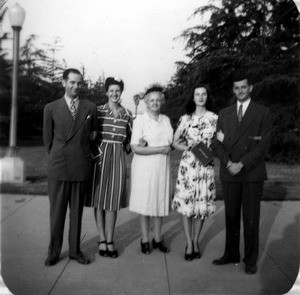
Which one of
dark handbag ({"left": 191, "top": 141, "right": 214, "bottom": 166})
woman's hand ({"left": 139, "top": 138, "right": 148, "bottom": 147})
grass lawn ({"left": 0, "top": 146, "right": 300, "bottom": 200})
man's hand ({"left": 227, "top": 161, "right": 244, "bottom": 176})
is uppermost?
woman's hand ({"left": 139, "top": 138, "right": 148, "bottom": 147})

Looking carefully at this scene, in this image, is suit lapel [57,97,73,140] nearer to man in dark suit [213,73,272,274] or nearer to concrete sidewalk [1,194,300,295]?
concrete sidewalk [1,194,300,295]

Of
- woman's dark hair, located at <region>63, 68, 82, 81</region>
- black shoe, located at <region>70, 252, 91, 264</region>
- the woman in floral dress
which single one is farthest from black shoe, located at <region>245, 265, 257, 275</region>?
woman's dark hair, located at <region>63, 68, 82, 81</region>

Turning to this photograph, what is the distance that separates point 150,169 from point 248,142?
96 centimetres

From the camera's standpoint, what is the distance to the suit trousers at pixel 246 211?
3.51 metres

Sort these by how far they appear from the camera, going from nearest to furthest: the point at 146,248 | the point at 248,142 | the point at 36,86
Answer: the point at 248,142 → the point at 146,248 → the point at 36,86

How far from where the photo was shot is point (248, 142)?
3496 mm

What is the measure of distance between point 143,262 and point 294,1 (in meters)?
2.56

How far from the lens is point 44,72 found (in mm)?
4047

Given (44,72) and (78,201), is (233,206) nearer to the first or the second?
(78,201)

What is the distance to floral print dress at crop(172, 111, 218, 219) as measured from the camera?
375 cm

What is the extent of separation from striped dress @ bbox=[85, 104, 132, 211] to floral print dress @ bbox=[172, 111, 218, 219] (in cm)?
61

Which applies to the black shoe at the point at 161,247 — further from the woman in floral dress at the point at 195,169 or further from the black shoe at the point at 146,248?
the woman in floral dress at the point at 195,169

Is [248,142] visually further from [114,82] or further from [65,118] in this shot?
[65,118]

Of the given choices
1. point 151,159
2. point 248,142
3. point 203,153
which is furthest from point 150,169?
point 248,142
